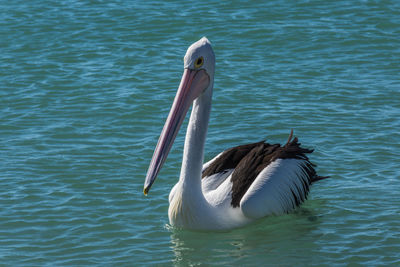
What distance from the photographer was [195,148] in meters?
6.13

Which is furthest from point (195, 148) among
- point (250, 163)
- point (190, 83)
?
point (250, 163)

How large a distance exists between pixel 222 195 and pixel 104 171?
5.49 ft

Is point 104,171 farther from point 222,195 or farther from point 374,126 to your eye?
point 374,126

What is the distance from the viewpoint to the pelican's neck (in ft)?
20.0

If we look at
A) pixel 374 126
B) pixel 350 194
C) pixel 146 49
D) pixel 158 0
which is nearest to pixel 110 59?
pixel 146 49

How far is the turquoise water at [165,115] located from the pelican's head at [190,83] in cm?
91

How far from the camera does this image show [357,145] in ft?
26.3

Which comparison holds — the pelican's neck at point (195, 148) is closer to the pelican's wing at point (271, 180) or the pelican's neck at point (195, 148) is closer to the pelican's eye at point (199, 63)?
the pelican's eye at point (199, 63)

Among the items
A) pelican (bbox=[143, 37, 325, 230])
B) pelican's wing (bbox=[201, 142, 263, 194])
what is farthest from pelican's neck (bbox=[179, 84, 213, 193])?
pelican's wing (bbox=[201, 142, 263, 194])

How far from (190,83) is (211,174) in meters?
1.03

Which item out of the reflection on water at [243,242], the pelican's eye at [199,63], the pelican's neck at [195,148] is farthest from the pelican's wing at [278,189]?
the pelican's eye at [199,63]

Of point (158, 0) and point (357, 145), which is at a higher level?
point (158, 0)

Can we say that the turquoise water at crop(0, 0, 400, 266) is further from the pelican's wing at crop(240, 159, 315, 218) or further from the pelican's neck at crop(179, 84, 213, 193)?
the pelican's neck at crop(179, 84, 213, 193)

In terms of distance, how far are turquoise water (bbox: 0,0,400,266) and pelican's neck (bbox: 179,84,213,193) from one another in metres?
0.48
